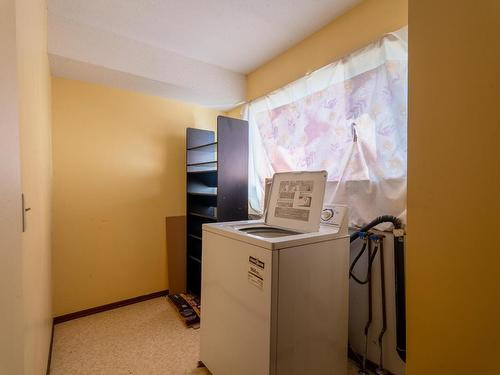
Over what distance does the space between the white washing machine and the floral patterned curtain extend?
1.10 ft

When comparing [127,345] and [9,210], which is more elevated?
[9,210]

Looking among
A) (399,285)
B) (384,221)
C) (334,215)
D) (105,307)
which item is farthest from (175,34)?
(105,307)

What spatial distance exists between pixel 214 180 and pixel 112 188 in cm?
105

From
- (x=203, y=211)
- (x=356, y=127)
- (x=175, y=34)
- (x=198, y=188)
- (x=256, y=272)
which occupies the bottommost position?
(x=256, y=272)

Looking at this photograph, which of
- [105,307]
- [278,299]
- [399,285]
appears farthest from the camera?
[105,307]

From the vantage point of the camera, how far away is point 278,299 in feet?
3.78

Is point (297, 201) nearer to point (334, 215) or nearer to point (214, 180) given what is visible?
point (334, 215)

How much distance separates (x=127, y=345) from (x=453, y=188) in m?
2.28

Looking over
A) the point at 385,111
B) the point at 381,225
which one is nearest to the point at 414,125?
the point at 385,111

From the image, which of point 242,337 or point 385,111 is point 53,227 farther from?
point 385,111

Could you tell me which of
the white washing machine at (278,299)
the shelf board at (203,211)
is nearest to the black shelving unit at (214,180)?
the shelf board at (203,211)

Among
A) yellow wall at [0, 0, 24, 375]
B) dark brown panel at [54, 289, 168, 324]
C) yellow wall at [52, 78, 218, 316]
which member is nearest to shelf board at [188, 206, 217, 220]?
yellow wall at [52, 78, 218, 316]

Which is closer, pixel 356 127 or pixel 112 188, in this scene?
pixel 356 127

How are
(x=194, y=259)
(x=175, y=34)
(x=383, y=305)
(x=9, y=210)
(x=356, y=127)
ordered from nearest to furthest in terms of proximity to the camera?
(x=9, y=210) → (x=383, y=305) → (x=356, y=127) → (x=175, y=34) → (x=194, y=259)
